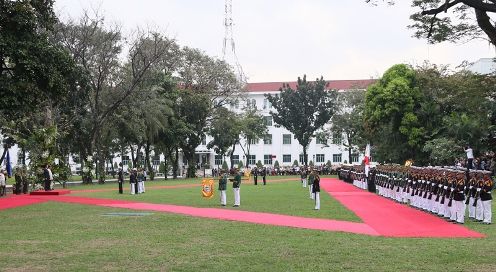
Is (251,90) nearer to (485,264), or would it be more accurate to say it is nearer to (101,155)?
(101,155)

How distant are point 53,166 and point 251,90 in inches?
2555

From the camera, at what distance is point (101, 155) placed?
5597cm

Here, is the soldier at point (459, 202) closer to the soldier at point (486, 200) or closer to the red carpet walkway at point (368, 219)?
the red carpet walkway at point (368, 219)

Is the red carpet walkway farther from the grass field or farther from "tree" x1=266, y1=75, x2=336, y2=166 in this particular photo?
"tree" x1=266, y1=75, x2=336, y2=166

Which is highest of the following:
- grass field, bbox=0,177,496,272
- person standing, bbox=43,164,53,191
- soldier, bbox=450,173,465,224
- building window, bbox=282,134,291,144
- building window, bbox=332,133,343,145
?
building window, bbox=282,134,291,144

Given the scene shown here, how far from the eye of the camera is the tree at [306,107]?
78.4m

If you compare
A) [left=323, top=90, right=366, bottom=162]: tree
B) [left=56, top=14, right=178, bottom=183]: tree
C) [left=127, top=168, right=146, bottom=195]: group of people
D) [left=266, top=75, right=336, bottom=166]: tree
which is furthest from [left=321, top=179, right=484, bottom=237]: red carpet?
[left=266, top=75, right=336, bottom=166]: tree

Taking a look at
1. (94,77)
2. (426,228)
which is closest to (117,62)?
(94,77)

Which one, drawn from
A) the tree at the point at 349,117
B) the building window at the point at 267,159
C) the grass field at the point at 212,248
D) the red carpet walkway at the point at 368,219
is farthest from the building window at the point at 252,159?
the grass field at the point at 212,248

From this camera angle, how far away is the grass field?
11.0 metres

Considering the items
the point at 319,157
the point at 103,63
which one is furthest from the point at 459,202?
the point at 319,157

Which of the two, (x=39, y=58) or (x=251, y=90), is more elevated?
(x=251, y=90)

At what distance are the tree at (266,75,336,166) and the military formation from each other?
50883 mm

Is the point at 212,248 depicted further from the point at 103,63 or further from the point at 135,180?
the point at 103,63
